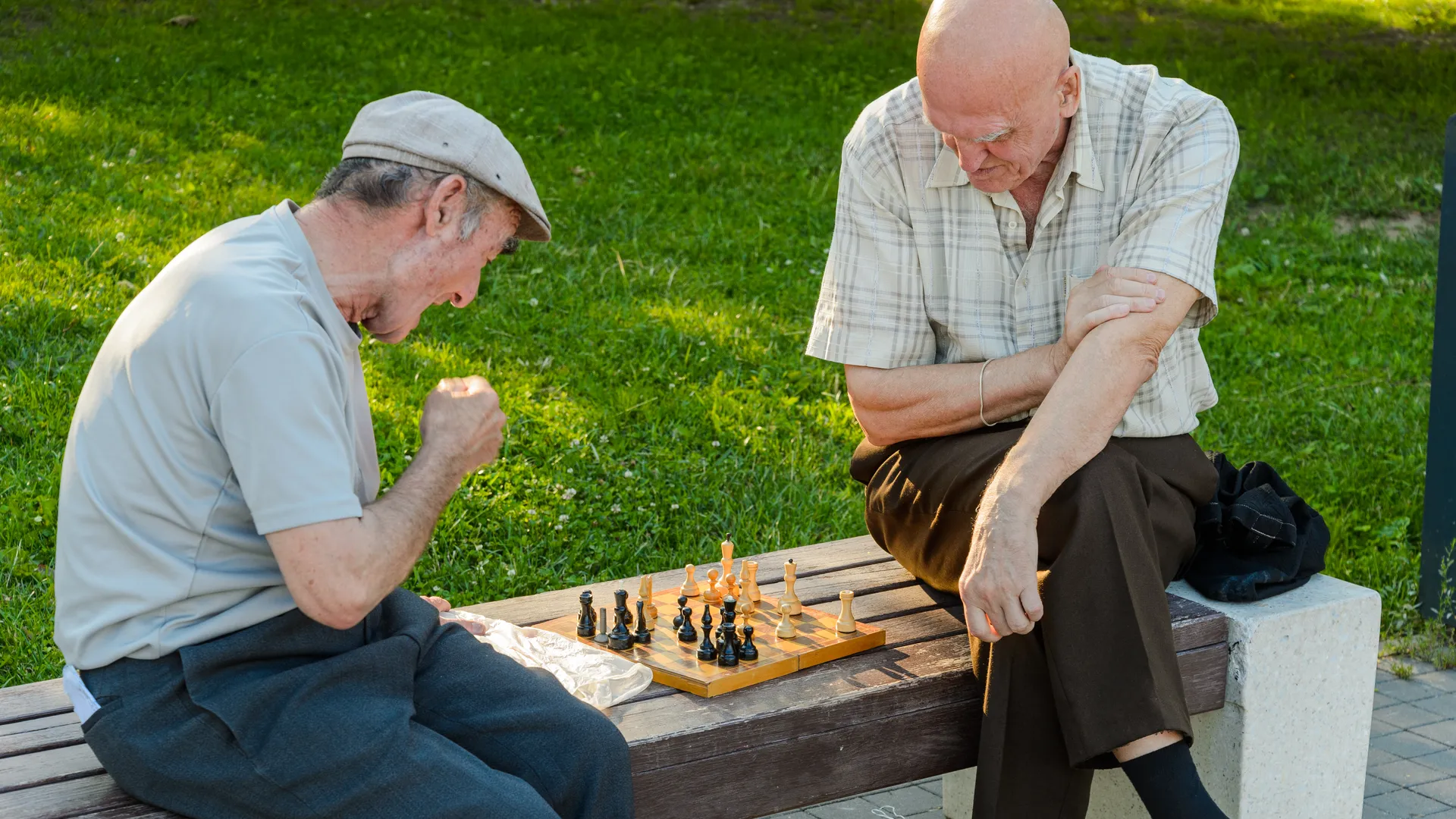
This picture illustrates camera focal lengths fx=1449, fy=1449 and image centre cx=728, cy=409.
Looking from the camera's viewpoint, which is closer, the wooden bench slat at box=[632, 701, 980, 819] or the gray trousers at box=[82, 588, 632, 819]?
the gray trousers at box=[82, 588, 632, 819]

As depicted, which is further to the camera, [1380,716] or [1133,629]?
[1380,716]

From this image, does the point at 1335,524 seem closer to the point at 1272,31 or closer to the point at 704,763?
the point at 704,763

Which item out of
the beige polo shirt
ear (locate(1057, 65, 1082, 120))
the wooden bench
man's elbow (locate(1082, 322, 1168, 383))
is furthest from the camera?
ear (locate(1057, 65, 1082, 120))

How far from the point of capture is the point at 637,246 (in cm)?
656

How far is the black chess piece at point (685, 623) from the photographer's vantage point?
2842 millimetres

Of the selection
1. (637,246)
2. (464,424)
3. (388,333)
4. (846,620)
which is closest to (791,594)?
(846,620)

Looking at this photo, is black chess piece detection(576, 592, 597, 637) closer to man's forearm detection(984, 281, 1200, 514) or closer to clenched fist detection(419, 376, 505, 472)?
clenched fist detection(419, 376, 505, 472)

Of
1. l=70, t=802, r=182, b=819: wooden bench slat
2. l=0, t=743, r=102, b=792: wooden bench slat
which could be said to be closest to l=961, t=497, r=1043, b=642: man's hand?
l=70, t=802, r=182, b=819: wooden bench slat

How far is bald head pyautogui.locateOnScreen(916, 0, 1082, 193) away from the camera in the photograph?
2752 mm

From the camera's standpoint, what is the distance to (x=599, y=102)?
8.46 meters

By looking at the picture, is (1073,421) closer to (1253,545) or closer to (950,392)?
(950,392)

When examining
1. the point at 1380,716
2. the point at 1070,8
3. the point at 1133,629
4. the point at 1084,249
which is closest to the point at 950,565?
the point at 1133,629

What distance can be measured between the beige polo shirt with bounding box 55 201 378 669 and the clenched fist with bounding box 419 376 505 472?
0.53 feet

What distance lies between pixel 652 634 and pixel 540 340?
9.49ft
